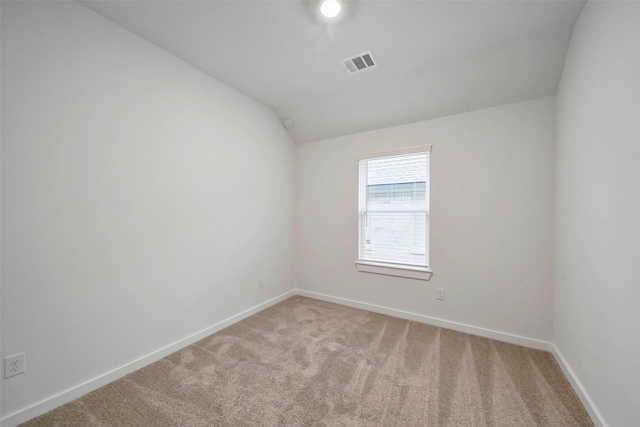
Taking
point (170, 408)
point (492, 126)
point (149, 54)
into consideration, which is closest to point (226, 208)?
point (149, 54)

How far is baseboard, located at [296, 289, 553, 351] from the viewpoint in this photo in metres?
2.21

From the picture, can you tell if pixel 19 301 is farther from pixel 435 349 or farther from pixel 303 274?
pixel 435 349

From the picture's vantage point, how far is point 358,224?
10.5 ft

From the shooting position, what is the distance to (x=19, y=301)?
1.38m

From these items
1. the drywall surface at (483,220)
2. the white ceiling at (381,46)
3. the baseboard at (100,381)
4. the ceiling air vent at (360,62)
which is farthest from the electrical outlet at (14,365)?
the ceiling air vent at (360,62)

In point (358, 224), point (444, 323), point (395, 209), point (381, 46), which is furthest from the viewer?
point (358, 224)

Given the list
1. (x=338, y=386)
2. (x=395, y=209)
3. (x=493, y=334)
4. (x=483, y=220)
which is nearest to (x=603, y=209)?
(x=483, y=220)

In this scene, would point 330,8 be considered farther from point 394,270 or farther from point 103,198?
point 394,270

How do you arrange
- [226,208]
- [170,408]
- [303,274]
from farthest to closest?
1. [303,274]
2. [226,208]
3. [170,408]

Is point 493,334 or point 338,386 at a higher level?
point 493,334

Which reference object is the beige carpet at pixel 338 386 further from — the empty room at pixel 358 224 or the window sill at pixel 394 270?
the window sill at pixel 394 270

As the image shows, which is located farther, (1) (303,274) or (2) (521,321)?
(1) (303,274)

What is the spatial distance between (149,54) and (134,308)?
6.90 ft

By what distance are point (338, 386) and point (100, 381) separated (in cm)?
171
